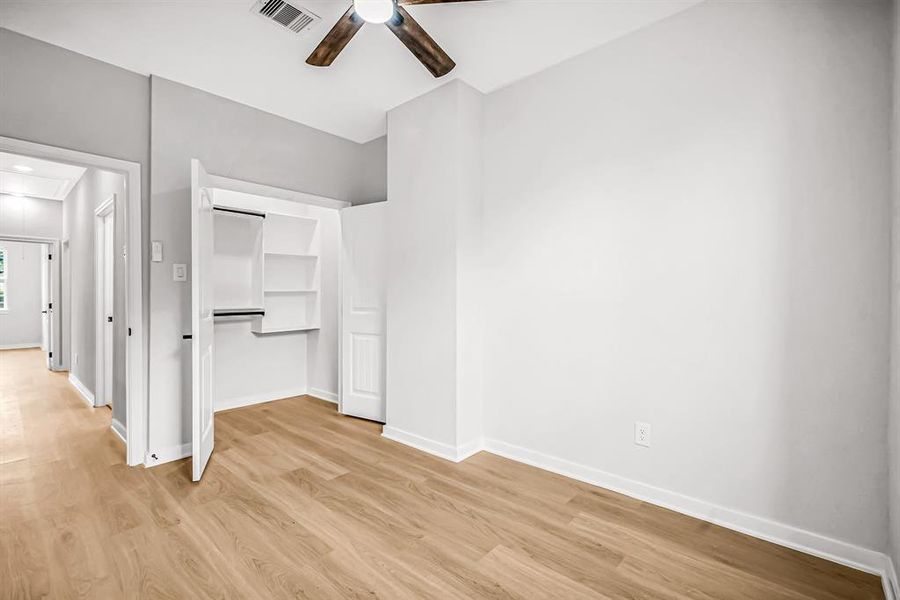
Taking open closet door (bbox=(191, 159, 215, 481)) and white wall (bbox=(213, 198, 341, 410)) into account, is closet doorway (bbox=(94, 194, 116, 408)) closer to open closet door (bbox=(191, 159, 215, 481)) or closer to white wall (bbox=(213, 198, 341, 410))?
white wall (bbox=(213, 198, 341, 410))

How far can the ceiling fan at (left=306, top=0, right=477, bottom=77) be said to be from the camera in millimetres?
1908

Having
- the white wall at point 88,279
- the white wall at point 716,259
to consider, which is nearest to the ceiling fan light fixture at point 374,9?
the white wall at point 716,259

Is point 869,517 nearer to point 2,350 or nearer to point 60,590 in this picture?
point 60,590

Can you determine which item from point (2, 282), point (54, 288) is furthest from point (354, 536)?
point (2, 282)

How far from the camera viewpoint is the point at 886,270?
1766 millimetres

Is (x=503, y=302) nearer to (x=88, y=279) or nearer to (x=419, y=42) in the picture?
(x=419, y=42)

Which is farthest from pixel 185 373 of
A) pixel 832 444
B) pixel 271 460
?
pixel 832 444

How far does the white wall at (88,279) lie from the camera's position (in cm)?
357

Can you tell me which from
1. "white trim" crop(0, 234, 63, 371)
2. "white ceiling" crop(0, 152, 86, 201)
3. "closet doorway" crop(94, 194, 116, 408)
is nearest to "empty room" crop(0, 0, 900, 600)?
"closet doorway" crop(94, 194, 116, 408)

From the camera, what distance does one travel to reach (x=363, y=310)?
398 cm

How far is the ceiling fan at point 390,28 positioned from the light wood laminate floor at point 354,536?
2.43 meters

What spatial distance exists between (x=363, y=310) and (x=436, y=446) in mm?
1467

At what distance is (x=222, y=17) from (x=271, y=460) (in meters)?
2.75

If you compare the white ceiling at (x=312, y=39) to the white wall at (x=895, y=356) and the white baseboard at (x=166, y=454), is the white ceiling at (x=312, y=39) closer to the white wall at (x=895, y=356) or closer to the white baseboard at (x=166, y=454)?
the white wall at (x=895, y=356)
